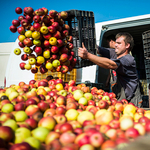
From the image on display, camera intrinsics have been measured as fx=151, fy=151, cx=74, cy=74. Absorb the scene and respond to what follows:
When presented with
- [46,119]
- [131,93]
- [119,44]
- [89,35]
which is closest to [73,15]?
[89,35]

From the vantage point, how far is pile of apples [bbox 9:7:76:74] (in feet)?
7.89

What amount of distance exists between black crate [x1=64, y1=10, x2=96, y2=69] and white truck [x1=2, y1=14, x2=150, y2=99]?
156cm

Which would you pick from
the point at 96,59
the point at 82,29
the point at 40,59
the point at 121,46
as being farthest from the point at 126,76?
the point at 40,59

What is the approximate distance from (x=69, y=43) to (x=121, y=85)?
54.0 inches

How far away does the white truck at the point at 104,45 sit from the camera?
4070 mm

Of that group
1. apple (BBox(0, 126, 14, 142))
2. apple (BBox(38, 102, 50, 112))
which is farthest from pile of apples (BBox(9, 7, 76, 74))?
apple (BBox(0, 126, 14, 142))

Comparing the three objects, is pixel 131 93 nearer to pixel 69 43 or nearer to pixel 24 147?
pixel 69 43

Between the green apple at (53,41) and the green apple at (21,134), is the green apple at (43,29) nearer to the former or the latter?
the green apple at (53,41)

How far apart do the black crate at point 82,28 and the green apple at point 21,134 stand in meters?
1.94

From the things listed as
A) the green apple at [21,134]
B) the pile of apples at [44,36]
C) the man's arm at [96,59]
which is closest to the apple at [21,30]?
the pile of apples at [44,36]

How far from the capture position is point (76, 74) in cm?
561

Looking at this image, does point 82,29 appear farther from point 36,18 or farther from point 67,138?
point 67,138

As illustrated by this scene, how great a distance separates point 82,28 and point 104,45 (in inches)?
96.8

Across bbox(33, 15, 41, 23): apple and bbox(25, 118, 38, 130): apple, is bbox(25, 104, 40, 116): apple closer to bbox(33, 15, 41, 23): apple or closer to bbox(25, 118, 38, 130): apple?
bbox(25, 118, 38, 130): apple
